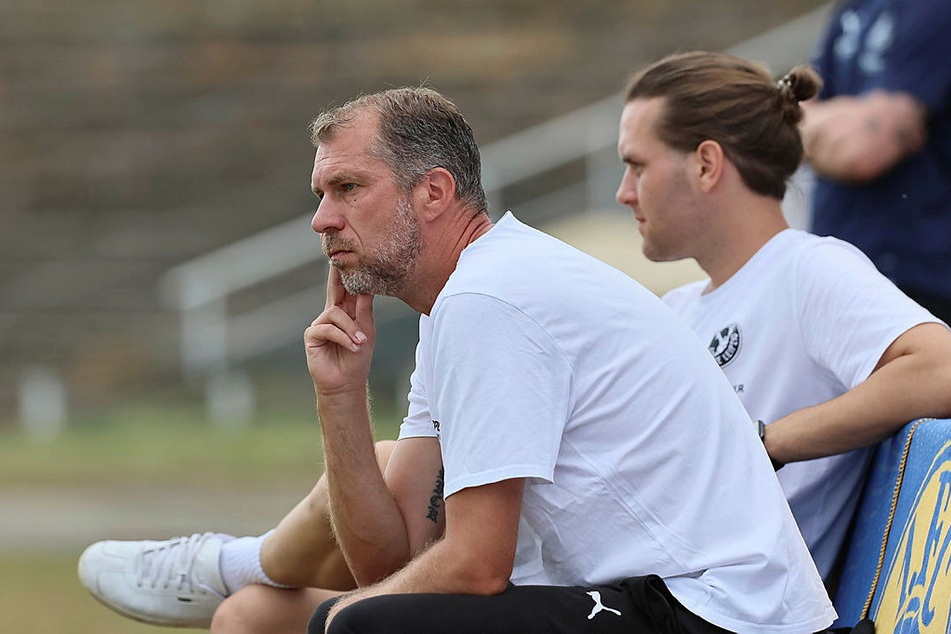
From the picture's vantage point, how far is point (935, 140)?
3.69m

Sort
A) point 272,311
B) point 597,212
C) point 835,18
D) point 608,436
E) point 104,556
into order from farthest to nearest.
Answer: point 272,311 < point 597,212 < point 835,18 < point 104,556 < point 608,436

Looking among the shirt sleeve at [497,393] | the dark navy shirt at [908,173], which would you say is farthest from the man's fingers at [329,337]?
the dark navy shirt at [908,173]

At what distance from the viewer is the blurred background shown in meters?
9.87

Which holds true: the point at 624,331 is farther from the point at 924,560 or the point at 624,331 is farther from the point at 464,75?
the point at 464,75

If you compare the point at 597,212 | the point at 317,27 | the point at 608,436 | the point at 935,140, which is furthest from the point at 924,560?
the point at 317,27

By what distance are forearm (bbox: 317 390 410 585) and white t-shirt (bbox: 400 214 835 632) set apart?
42 centimetres

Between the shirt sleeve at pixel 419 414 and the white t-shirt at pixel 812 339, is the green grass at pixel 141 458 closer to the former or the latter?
the shirt sleeve at pixel 419 414

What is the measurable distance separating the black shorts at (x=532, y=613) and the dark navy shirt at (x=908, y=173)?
1613 millimetres

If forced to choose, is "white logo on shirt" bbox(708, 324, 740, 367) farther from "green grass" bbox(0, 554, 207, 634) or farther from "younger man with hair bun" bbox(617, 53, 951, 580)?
"green grass" bbox(0, 554, 207, 634)

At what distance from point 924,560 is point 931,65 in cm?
156

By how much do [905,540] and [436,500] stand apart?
91 centimetres

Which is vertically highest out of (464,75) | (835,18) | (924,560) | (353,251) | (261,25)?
(261,25)

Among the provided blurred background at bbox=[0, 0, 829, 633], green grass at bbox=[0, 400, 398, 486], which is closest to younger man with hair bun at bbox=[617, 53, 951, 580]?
green grass at bbox=[0, 400, 398, 486]

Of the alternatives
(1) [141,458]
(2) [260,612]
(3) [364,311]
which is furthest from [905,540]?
(1) [141,458]
